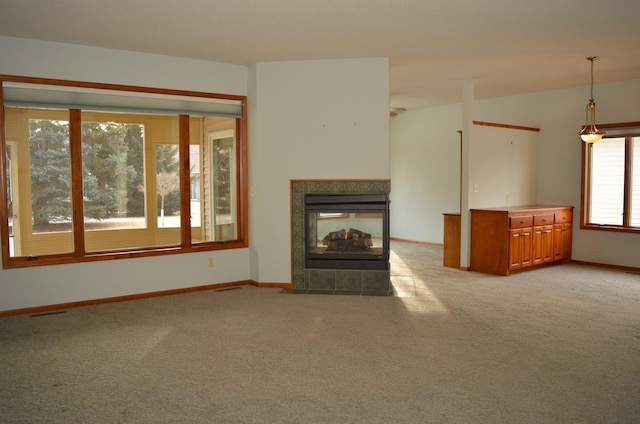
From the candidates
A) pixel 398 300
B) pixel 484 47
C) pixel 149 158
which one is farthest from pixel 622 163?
pixel 149 158

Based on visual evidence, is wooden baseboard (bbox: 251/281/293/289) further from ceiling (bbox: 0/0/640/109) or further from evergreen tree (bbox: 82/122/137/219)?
ceiling (bbox: 0/0/640/109)

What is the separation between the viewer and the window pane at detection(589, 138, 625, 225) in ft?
23.5

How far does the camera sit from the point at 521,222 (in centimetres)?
676

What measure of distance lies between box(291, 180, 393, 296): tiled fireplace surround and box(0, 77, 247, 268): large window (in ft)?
2.32

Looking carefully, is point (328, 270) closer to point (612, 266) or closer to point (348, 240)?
point (348, 240)

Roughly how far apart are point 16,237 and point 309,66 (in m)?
3.56

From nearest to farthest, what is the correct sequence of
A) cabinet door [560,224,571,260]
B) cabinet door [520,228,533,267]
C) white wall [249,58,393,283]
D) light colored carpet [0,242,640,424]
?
light colored carpet [0,242,640,424], white wall [249,58,393,283], cabinet door [520,228,533,267], cabinet door [560,224,571,260]

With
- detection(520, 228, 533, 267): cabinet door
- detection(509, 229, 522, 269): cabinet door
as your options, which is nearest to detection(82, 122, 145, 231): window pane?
detection(509, 229, 522, 269): cabinet door

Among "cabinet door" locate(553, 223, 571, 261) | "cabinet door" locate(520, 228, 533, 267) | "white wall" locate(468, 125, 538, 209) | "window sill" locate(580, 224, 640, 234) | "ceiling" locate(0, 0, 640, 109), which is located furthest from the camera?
"cabinet door" locate(553, 223, 571, 261)

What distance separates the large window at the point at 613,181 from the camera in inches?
276

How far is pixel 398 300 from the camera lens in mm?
5316

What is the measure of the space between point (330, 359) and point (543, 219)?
4782 mm

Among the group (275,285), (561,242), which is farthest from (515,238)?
(275,285)

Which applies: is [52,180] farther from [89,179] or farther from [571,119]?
[571,119]
